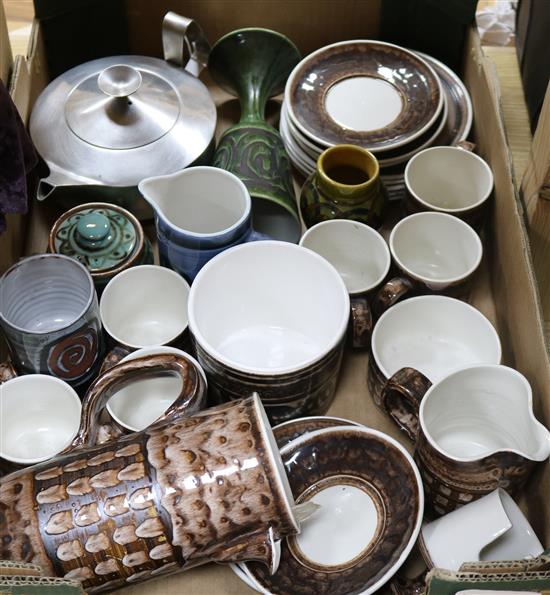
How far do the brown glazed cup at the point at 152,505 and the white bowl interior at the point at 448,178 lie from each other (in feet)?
1.31

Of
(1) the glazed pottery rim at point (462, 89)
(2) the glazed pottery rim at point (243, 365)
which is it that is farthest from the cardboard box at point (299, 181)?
(2) the glazed pottery rim at point (243, 365)

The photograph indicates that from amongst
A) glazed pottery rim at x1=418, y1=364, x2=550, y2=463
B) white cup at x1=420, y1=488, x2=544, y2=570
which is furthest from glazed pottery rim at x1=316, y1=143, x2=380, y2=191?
white cup at x1=420, y1=488, x2=544, y2=570

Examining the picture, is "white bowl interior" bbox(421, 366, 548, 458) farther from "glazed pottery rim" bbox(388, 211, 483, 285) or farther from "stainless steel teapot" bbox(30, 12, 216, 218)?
"stainless steel teapot" bbox(30, 12, 216, 218)

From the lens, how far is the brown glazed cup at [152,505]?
560mm

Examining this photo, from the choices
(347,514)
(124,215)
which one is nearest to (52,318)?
(124,215)

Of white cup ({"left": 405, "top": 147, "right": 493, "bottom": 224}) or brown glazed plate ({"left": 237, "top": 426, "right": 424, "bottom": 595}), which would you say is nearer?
brown glazed plate ({"left": 237, "top": 426, "right": 424, "bottom": 595})

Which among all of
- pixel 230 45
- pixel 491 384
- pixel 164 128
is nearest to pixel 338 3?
pixel 230 45

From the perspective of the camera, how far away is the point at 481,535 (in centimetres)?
61

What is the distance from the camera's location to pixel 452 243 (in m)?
0.85

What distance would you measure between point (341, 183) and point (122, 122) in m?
0.24

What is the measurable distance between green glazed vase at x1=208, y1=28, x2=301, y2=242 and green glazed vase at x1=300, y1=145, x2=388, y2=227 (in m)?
0.02

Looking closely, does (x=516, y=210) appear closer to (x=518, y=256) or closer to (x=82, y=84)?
(x=518, y=256)

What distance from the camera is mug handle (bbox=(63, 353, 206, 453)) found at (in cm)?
→ 63

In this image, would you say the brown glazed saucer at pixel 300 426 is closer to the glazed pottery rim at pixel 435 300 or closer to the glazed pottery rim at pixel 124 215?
the glazed pottery rim at pixel 435 300
